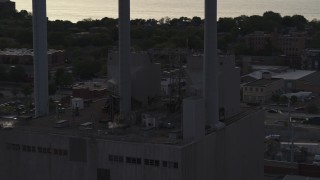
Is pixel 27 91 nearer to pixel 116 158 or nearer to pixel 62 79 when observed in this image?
pixel 62 79

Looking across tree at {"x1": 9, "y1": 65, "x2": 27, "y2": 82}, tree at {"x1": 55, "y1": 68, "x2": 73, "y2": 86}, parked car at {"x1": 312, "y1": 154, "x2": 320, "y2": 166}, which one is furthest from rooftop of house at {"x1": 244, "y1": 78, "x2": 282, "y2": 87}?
tree at {"x1": 9, "y1": 65, "x2": 27, "y2": 82}

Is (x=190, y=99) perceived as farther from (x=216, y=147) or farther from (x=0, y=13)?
(x=0, y=13)

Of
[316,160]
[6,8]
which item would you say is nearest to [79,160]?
[316,160]

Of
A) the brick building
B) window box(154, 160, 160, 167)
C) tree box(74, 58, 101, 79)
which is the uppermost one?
the brick building

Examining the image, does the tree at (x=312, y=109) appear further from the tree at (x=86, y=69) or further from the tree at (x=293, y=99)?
the tree at (x=86, y=69)

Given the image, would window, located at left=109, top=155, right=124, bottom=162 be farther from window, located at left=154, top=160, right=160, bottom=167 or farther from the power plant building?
window, located at left=154, top=160, right=160, bottom=167
